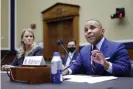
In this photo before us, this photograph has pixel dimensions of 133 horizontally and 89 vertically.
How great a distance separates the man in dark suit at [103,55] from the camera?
1.85 meters

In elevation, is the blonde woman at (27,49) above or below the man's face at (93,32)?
below

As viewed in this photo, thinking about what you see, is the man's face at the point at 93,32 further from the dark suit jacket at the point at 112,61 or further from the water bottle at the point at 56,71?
the water bottle at the point at 56,71

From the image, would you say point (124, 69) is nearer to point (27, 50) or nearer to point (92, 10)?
point (27, 50)

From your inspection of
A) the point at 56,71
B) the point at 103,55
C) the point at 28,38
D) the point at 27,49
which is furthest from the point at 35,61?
the point at 28,38

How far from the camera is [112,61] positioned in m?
1.95

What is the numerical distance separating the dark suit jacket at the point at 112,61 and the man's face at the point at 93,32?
0.07 m

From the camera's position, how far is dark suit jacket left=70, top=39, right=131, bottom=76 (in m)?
1.85

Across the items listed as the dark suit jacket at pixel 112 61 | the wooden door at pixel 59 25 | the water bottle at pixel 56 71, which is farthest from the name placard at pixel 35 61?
the wooden door at pixel 59 25

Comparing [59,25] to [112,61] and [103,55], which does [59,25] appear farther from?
[103,55]

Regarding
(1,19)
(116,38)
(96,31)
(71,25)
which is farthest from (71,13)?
(96,31)

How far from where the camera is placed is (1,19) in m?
7.22

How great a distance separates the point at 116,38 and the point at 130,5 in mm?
662

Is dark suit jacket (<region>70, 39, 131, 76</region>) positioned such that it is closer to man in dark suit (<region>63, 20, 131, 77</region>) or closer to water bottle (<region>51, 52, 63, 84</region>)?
man in dark suit (<region>63, 20, 131, 77</region>)

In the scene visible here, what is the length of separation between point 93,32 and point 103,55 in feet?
0.90
